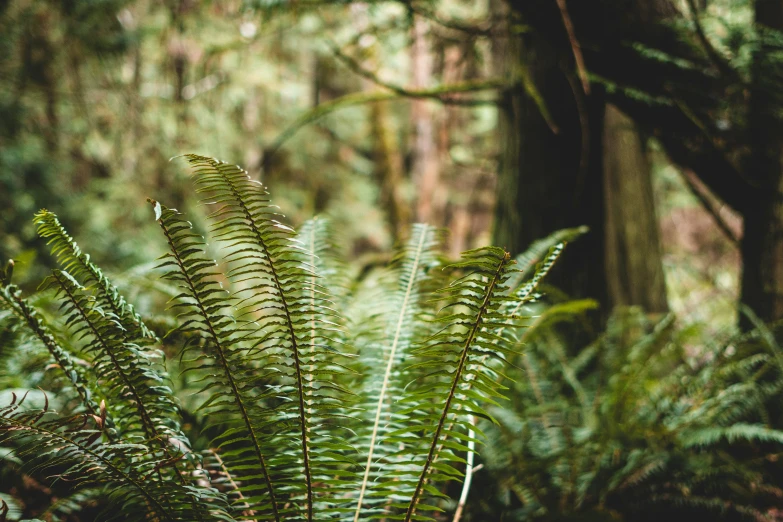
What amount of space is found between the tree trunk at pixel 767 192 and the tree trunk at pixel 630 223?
0.57 metres

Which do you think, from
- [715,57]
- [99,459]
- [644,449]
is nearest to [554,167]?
[715,57]

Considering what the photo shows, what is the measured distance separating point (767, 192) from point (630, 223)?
694 mm

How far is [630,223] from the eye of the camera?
98.7 inches

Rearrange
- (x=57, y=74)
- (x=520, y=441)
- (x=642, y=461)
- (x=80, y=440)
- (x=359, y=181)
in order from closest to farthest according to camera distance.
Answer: (x=80, y=440) → (x=642, y=461) → (x=520, y=441) → (x=57, y=74) → (x=359, y=181)

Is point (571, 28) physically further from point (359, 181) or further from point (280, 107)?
point (359, 181)

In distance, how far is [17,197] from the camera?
3.85m

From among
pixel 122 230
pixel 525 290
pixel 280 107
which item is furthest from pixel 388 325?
pixel 280 107

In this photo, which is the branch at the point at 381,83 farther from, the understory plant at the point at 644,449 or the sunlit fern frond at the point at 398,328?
the understory plant at the point at 644,449

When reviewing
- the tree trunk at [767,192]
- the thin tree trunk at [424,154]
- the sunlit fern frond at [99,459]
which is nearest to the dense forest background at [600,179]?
the tree trunk at [767,192]

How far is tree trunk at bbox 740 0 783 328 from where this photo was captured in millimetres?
1805

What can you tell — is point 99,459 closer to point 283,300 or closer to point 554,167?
point 283,300

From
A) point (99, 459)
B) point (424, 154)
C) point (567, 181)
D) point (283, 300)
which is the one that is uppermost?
point (424, 154)

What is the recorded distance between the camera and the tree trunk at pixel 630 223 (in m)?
2.40

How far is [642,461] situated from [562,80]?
62.5 inches
